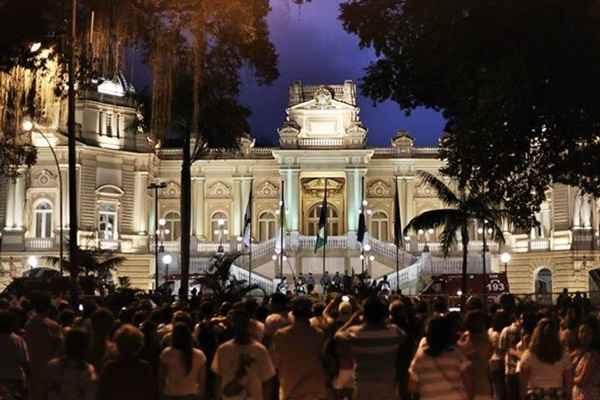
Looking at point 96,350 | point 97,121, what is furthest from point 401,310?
point 97,121

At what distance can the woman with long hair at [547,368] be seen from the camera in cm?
914

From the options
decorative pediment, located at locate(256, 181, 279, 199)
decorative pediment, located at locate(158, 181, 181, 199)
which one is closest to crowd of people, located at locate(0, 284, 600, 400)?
decorative pediment, located at locate(256, 181, 279, 199)

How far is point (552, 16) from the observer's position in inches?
616

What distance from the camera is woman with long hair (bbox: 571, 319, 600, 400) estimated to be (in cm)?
928

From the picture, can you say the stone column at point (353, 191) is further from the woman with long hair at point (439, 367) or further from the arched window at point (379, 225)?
the woman with long hair at point (439, 367)

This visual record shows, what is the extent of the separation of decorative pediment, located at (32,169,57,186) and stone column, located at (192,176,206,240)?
938 cm

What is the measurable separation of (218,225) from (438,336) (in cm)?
4887

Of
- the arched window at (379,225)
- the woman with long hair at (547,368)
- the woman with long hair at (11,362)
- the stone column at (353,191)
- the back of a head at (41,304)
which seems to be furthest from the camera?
the arched window at (379,225)

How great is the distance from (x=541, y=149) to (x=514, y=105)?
238 cm

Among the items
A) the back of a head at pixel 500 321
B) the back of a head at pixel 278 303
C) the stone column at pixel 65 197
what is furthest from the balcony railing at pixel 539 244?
the back of a head at pixel 278 303

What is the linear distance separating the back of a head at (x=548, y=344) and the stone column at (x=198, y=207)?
4718 cm

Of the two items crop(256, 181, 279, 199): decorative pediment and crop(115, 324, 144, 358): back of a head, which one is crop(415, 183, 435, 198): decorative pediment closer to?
crop(256, 181, 279, 199): decorative pediment

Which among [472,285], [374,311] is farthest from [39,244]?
[374,311]

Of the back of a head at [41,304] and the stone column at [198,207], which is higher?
the stone column at [198,207]
